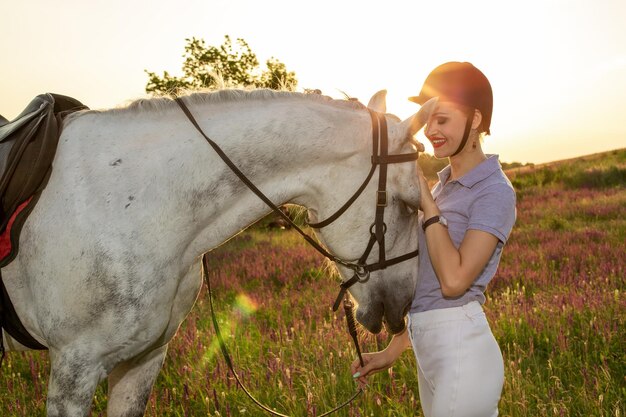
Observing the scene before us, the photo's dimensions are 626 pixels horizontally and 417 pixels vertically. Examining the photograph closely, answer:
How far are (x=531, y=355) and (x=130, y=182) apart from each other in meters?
3.43

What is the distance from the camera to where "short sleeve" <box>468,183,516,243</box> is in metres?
2.28

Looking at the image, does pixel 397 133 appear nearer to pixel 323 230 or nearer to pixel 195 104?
pixel 323 230

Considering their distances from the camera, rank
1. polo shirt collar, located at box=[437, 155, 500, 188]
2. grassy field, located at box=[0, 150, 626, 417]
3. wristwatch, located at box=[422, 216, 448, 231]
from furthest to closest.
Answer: grassy field, located at box=[0, 150, 626, 417]
polo shirt collar, located at box=[437, 155, 500, 188]
wristwatch, located at box=[422, 216, 448, 231]

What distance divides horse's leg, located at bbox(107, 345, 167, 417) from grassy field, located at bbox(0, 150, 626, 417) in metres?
0.57

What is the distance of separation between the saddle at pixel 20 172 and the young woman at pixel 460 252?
5.98 ft

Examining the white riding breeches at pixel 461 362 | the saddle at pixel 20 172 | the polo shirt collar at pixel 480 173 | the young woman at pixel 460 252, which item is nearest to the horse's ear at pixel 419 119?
the young woman at pixel 460 252

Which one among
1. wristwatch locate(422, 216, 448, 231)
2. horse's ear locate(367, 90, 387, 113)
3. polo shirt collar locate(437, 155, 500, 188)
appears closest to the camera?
wristwatch locate(422, 216, 448, 231)

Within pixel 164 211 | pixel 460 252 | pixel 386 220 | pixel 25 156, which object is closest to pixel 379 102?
pixel 386 220

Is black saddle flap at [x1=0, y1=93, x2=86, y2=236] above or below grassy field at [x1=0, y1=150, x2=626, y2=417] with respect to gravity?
above

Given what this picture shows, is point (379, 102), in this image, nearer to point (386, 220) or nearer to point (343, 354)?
point (386, 220)

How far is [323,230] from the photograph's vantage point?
2.51 meters

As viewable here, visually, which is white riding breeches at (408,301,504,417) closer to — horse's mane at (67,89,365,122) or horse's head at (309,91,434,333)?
horse's head at (309,91,434,333)

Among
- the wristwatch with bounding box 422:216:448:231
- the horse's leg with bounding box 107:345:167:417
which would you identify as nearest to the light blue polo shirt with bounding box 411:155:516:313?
the wristwatch with bounding box 422:216:448:231

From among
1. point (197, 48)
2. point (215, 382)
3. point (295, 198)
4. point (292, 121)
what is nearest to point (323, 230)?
point (295, 198)
